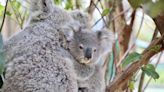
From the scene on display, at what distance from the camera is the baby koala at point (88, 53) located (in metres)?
1.24

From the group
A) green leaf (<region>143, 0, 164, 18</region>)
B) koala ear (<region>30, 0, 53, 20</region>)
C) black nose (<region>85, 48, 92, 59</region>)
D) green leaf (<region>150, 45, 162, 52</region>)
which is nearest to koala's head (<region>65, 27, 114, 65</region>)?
black nose (<region>85, 48, 92, 59</region>)

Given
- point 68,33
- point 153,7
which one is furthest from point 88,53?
point 153,7

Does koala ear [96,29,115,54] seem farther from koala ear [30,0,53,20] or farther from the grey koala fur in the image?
koala ear [30,0,53,20]

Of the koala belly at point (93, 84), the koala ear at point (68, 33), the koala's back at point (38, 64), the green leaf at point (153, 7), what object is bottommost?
the koala belly at point (93, 84)

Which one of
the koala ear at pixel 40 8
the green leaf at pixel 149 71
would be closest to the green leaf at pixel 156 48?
the green leaf at pixel 149 71

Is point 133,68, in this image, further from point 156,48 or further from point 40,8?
point 40,8

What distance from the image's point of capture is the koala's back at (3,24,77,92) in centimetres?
110

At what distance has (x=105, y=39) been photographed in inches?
54.2

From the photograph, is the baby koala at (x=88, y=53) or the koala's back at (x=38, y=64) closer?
the koala's back at (x=38, y=64)

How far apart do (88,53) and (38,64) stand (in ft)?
Result: 0.71

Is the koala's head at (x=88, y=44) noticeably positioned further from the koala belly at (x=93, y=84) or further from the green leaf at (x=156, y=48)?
the green leaf at (x=156, y=48)

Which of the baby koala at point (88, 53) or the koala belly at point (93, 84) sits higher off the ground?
the baby koala at point (88, 53)

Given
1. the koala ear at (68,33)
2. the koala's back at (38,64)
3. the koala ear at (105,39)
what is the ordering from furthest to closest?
the koala ear at (105,39), the koala ear at (68,33), the koala's back at (38,64)

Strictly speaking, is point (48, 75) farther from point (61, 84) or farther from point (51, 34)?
point (51, 34)
